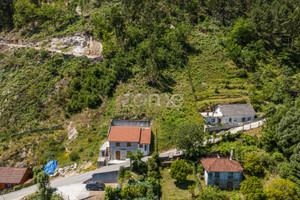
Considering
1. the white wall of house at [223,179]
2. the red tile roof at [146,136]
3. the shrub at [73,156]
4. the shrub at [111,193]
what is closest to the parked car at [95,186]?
the shrub at [111,193]

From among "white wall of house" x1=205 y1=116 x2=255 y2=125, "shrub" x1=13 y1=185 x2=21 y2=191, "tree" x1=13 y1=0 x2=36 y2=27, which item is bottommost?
"shrub" x1=13 y1=185 x2=21 y2=191

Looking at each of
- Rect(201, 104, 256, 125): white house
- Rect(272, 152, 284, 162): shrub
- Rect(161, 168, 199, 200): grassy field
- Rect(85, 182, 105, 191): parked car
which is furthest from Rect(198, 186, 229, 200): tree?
Rect(201, 104, 256, 125): white house

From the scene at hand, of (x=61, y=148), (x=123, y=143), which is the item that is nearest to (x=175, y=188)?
(x=123, y=143)

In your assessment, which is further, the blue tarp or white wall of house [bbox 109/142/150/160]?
the blue tarp

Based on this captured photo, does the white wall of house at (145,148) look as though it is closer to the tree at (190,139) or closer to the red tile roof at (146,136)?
the red tile roof at (146,136)

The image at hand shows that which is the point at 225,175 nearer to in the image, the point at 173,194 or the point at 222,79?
the point at 173,194

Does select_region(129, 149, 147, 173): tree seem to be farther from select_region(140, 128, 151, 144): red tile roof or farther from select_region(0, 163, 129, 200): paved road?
select_region(140, 128, 151, 144): red tile roof

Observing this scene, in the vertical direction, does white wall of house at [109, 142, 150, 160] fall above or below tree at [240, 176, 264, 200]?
above
